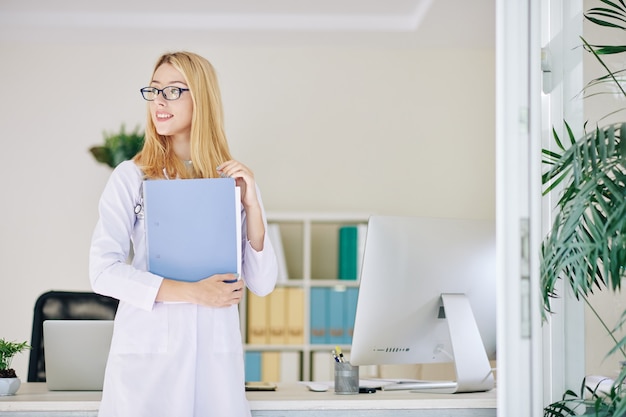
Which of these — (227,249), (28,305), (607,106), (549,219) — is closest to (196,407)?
(227,249)

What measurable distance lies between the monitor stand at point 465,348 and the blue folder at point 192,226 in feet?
2.53

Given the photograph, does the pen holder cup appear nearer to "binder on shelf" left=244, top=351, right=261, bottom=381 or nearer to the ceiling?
"binder on shelf" left=244, top=351, right=261, bottom=381

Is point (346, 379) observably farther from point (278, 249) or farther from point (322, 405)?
point (278, 249)

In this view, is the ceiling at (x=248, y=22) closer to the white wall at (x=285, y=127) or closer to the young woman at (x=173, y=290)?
the white wall at (x=285, y=127)

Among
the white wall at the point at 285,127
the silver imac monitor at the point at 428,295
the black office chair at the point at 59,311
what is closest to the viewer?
the silver imac monitor at the point at 428,295

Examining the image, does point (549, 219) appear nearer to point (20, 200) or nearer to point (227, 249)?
point (227, 249)

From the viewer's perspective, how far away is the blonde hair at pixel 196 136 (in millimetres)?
2257

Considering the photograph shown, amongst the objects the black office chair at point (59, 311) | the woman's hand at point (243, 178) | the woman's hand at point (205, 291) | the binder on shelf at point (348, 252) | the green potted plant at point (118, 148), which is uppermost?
the green potted plant at point (118, 148)

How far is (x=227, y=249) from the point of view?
7.18 ft

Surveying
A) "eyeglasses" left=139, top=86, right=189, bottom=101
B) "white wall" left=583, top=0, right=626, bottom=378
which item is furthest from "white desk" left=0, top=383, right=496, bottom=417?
"eyeglasses" left=139, top=86, right=189, bottom=101

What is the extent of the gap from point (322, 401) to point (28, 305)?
362cm

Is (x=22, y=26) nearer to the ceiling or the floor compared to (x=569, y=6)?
nearer to the ceiling

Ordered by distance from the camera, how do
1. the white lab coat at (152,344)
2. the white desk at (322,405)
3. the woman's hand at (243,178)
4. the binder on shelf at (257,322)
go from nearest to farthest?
the white lab coat at (152,344) < the woman's hand at (243,178) < the white desk at (322,405) < the binder on shelf at (257,322)

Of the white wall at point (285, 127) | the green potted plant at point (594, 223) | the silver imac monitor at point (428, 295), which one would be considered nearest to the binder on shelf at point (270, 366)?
the white wall at point (285, 127)
